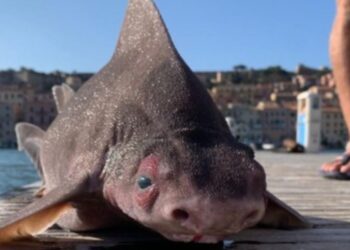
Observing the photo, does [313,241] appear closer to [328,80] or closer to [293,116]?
[293,116]

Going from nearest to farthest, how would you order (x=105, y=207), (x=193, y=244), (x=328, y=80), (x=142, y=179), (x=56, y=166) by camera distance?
1. (x=142, y=179)
2. (x=193, y=244)
3. (x=105, y=207)
4. (x=56, y=166)
5. (x=328, y=80)

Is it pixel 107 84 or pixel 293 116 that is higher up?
pixel 107 84

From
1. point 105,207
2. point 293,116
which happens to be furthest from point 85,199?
point 293,116

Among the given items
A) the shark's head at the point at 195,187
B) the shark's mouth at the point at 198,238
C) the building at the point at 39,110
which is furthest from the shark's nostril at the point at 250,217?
→ the building at the point at 39,110

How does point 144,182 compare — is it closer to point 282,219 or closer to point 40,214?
point 40,214

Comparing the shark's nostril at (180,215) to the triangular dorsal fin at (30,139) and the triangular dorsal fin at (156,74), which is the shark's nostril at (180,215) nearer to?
the triangular dorsal fin at (156,74)

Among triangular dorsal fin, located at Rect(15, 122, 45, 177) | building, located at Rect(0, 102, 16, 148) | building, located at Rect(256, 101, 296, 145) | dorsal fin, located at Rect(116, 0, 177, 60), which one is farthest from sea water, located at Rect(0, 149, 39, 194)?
building, located at Rect(256, 101, 296, 145)

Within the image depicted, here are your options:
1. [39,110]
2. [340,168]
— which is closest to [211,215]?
Result: [340,168]

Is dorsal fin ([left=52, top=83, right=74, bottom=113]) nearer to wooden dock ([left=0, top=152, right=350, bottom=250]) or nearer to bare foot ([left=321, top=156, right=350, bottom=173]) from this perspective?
wooden dock ([left=0, top=152, right=350, bottom=250])
